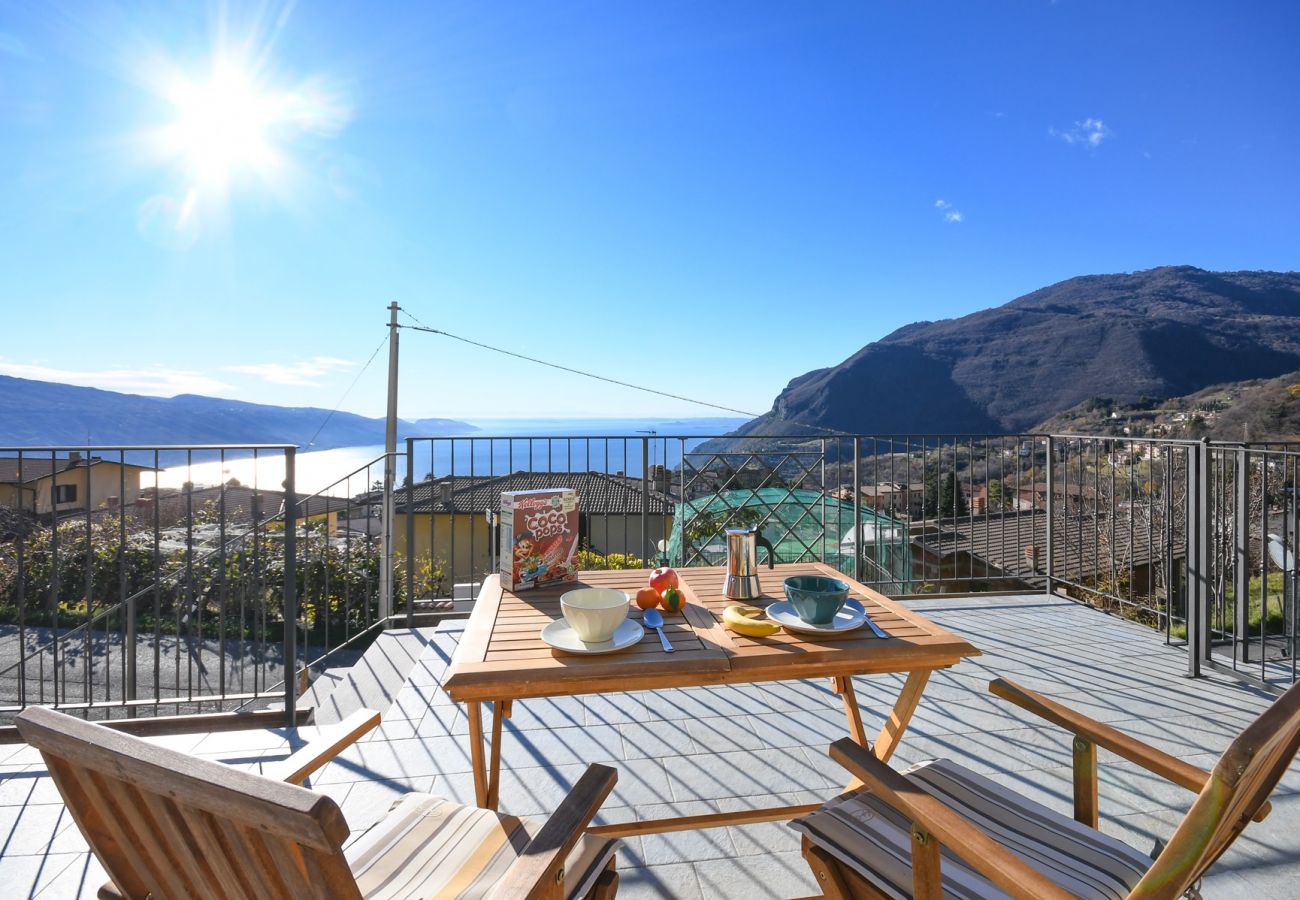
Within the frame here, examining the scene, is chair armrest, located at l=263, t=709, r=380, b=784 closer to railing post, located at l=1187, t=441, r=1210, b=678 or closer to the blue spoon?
the blue spoon

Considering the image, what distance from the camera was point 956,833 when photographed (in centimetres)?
84

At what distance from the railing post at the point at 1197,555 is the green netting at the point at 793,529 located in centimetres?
166

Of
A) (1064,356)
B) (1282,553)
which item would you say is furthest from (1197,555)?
(1064,356)

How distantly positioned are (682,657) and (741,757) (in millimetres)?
1214

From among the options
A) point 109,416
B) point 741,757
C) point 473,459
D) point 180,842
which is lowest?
point 741,757

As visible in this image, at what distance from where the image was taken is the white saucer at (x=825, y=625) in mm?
1314

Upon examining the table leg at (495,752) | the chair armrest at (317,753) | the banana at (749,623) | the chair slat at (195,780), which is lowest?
the table leg at (495,752)

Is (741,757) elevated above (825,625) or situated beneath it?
situated beneath

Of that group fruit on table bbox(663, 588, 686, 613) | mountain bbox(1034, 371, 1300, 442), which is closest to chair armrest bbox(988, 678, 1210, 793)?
fruit on table bbox(663, 588, 686, 613)

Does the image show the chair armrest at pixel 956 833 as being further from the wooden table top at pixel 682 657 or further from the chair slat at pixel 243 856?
the chair slat at pixel 243 856

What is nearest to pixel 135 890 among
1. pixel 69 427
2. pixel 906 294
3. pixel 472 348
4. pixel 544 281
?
pixel 472 348

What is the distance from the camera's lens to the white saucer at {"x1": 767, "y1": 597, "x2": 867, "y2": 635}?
131 centimetres

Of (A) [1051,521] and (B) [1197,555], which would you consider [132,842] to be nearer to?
(B) [1197,555]

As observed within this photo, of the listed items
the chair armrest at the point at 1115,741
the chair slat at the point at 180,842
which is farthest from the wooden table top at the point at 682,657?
the chair slat at the point at 180,842
